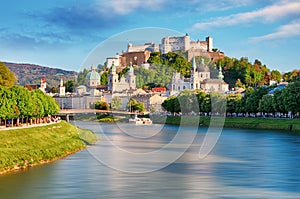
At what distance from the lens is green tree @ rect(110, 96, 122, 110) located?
5647 inches

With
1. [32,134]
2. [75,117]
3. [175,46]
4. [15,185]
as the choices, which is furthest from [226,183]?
[175,46]

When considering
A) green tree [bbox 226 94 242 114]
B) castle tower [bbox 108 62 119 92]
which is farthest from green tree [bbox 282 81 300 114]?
castle tower [bbox 108 62 119 92]

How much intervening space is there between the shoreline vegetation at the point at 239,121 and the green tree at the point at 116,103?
12073 mm

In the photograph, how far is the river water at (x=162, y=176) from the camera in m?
28.0

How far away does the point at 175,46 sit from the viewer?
196250 mm

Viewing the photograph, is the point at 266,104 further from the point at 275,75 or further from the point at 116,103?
the point at 275,75

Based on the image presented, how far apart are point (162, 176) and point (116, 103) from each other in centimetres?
11242

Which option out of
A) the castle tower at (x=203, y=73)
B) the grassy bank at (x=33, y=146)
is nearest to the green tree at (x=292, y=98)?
the grassy bank at (x=33, y=146)

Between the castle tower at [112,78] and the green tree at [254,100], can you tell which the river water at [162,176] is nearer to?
the green tree at [254,100]

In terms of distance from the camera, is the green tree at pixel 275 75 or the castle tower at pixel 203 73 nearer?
the castle tower at pixel 203 73

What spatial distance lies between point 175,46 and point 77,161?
15934cm

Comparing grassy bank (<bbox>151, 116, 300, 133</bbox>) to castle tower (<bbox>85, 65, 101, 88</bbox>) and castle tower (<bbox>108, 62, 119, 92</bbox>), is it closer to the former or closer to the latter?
castle tower (<bbox>108, 62, 119, 92</bbox>)

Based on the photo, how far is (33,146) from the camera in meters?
39.5

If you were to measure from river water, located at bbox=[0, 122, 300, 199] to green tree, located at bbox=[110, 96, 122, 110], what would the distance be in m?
96.1
